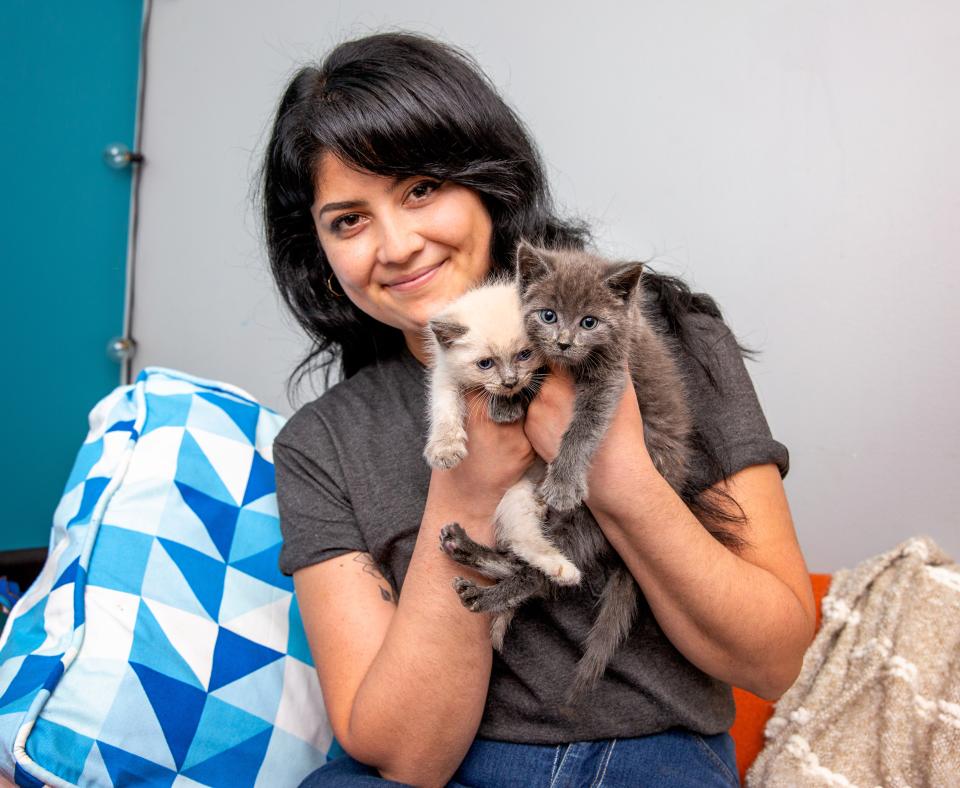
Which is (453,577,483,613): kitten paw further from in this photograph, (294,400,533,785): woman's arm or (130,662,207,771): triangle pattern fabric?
(130,662,207,771): triangle pattern fabric

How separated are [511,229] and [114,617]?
111 cm

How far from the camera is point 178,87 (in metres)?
3.12

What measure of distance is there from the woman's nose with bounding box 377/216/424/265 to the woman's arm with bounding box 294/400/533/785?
301 millimetres

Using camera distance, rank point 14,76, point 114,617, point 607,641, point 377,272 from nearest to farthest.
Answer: point 607,641 → point 377,272 → point 114,617 → point 14,76

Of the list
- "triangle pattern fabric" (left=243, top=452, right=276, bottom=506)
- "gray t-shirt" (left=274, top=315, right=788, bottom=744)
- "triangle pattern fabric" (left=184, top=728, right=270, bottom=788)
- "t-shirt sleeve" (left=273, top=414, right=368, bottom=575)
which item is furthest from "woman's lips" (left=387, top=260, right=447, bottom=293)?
"triangle pattern fabric" (left=184, top=728, right=270, bottom=788)

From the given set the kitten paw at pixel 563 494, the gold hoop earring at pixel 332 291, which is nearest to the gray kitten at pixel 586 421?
the kitten paw at pixel 563 494

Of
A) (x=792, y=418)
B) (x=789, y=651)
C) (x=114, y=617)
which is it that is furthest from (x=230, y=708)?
(x=792, y=418)

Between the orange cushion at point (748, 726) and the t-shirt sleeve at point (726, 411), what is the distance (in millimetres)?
640

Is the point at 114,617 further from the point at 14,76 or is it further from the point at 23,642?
the point at 14,76

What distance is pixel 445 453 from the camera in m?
1.24

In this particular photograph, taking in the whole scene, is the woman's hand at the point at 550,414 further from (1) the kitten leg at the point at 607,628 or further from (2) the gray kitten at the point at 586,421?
(1) the kitten leg at the point at 607,628

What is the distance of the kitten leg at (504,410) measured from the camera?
129 cm

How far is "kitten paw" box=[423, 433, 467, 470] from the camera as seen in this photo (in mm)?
1239

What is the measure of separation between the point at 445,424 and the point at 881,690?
1179mm
